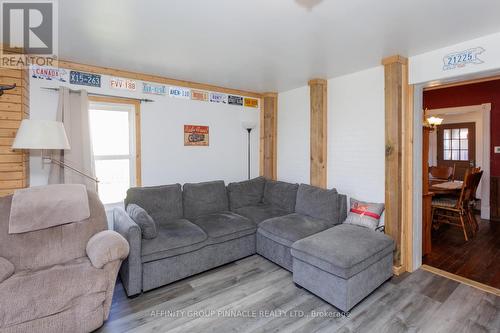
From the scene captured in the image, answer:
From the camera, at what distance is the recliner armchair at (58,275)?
1.66 m

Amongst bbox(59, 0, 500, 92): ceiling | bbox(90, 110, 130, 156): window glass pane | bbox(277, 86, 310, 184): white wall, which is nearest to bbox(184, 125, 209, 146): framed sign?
bbox(90, 110, 130, 156): window glass pane

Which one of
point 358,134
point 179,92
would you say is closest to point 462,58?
point 358,134

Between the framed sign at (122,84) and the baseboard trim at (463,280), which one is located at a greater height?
the framed sign at (122,84)

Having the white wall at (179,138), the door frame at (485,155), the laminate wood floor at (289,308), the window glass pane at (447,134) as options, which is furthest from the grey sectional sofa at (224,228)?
the window glass pane at (447,134)

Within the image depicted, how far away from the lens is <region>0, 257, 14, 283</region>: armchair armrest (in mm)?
1772

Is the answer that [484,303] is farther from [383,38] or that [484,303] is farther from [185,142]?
[185,142]

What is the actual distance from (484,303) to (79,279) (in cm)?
333

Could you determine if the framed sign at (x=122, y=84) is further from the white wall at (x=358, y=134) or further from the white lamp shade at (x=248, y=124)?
the white wall at (x=358, y=134)

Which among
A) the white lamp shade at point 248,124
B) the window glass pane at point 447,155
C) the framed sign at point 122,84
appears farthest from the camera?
the window glass pane at point 447,155

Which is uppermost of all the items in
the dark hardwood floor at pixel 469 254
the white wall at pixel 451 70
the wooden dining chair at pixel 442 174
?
the white wall at pixel 451 70

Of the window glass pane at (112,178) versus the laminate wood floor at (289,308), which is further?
the window glass pane at (112,178)

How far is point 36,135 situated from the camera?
7.28 feet

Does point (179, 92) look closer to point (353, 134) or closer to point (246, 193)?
point (246, 193)

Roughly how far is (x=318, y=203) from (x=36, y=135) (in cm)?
304
